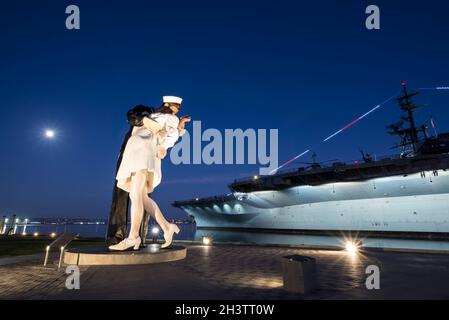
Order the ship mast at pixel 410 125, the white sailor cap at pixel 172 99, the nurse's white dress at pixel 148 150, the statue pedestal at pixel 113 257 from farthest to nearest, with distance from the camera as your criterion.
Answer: the ship mast at pixel 410 125
the white sailor cap at pixel 172 99
the nurse's white dress at pixel 148 150
the statue pedestal at pixel 113 257

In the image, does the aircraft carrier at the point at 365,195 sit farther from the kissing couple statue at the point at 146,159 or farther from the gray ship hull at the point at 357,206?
the kissing couple statue at the point at 146,159

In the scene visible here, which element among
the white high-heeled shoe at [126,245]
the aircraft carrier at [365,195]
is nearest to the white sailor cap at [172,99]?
the white high-heeled shoe at [126,245]

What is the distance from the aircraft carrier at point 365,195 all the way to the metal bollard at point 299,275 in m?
26.5

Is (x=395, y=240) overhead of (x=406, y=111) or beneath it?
beneath

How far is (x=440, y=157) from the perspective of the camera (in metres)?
24.3

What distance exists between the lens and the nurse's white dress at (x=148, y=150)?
645 centimetres

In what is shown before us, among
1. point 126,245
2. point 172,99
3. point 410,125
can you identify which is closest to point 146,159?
point 172,99

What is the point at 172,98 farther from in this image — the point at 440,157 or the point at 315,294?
the point at 440,157

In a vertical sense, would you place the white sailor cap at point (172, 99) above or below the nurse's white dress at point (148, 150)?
above

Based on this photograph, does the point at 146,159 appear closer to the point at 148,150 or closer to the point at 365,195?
the point at 148,150

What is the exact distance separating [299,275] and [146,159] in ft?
13.6

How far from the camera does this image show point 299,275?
12.5 feet
